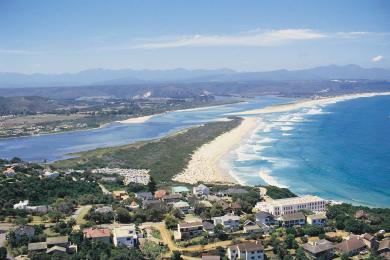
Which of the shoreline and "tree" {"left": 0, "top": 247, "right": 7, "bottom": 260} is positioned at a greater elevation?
"tree" {"left": 0, "top": 247, "right": 7, "bottom": 260}

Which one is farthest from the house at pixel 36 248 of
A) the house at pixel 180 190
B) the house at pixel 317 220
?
the house at pixel 317 220

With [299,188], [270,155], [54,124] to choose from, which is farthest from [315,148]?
[54,124]

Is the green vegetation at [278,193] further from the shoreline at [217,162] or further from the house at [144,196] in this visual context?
the house at [144,196]

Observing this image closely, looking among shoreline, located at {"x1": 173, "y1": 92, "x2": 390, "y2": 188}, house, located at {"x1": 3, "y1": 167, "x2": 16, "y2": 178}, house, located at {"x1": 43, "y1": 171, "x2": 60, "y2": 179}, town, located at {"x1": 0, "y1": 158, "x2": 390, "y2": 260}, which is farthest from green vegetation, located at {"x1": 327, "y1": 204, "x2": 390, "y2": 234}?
house, located at {"x1": 3, "y1": 167, "x2": 16, "y2": 178}

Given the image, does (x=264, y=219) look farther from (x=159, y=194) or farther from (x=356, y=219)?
(x=159, y=194)

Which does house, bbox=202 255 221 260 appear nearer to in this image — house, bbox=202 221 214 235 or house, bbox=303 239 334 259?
house, bbox=202 221 214 235

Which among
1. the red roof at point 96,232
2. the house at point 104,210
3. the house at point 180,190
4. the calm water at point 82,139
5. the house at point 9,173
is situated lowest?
the calm water at point 82,139
